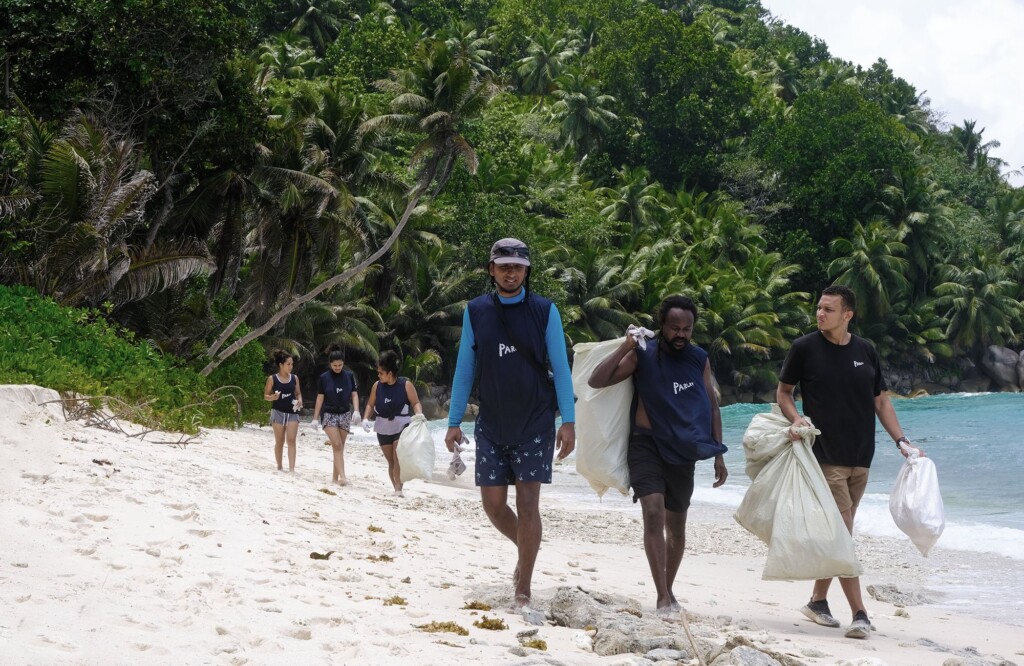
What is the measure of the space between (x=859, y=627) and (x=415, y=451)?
17.3 feet

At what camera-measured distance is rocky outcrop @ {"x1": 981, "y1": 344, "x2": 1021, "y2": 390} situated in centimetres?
5025

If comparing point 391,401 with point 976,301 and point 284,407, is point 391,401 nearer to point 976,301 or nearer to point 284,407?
point 284,407

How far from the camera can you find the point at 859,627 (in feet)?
16.8

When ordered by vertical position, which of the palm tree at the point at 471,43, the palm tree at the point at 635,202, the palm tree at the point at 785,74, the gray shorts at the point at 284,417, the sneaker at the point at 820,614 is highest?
the palm tree at the point at 785,74

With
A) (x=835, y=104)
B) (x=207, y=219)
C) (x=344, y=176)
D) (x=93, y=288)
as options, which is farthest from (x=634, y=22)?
(x=93, y=288)

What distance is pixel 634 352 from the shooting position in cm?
507

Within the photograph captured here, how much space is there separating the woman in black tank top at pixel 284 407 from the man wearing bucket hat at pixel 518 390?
6.13 meters

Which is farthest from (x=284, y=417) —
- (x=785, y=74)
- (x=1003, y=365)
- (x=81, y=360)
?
(x=785, y=74)

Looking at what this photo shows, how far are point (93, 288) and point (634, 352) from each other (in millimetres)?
11675

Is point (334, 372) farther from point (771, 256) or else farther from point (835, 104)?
point (835, 104)

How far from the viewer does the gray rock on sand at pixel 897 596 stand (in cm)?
688

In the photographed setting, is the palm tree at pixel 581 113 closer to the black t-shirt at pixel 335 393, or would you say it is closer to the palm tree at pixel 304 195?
the palm tree at pixel 304 195

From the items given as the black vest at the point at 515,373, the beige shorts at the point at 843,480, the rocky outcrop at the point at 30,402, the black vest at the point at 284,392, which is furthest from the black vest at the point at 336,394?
the beige shorts at the point at 843,480

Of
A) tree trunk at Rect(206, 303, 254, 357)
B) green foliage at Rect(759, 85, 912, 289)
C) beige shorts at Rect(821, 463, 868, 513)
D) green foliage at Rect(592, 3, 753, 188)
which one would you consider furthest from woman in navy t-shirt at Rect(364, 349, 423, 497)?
green foliage at Rect(592, 3, 753, 188)
